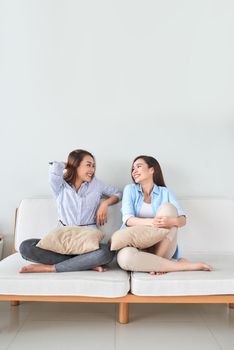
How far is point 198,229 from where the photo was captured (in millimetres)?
2338

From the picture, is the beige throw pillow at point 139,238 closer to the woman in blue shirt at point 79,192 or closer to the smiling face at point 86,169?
the woman in blue shirt at point 79,192

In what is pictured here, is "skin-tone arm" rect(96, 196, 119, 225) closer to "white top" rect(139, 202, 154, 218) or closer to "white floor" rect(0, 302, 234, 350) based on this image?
"white top" rect(139, 202, 154, 218)

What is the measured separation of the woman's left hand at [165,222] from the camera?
1944mm

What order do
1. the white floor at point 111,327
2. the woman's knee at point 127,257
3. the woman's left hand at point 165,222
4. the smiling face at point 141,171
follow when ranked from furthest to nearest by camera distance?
the smiling face at point 141,171 < the woman's left hand at point 165,222 < the woman's knee at point 127,257 < the white floor at point 111,327

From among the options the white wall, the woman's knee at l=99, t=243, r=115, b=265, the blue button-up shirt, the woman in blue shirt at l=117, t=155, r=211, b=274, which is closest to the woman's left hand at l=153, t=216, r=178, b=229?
the woman in blue shirt at l=117, t=155, r=211, b=274

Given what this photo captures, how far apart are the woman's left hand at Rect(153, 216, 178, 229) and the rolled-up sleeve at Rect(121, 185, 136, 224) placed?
0.74ft

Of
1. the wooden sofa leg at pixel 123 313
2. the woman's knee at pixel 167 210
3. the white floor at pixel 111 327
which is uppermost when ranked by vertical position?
the woman's knee at pixel 167 210

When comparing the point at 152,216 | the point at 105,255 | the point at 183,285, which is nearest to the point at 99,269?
the point at 105,255

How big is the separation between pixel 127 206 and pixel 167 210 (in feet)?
0.97

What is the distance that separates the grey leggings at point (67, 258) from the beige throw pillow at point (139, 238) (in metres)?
0.07

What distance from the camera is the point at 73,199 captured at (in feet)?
7.37

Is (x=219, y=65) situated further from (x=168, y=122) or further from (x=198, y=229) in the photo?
(x=198, y=229)

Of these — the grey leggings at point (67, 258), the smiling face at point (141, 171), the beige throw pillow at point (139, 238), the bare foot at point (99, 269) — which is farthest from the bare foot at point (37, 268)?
the smiling face at point (141, 171)

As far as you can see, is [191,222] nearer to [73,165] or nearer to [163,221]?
[163,221]
